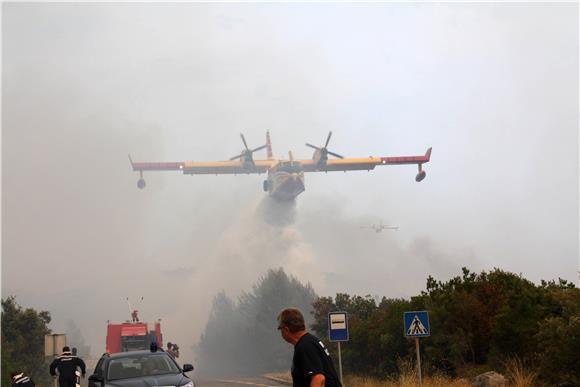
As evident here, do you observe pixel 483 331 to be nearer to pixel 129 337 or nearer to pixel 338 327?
pixel 338 327

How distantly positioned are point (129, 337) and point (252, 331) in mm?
38233

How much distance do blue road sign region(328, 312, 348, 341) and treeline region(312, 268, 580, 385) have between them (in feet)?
14.5

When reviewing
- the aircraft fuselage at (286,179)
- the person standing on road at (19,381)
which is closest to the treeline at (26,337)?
the person standing on road at (19,381)

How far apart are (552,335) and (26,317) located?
36.1 m

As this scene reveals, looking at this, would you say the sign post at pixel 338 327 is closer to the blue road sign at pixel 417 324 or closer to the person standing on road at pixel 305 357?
the blue road sign at pixel 417 324

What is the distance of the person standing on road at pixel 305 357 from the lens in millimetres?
6723

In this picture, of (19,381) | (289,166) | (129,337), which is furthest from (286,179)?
(19,381)

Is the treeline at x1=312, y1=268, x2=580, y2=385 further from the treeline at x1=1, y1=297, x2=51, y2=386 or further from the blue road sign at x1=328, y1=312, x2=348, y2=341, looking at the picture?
the treeline at x1=1, y1=297, x2=51, y2=386

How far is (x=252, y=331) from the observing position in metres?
77.0

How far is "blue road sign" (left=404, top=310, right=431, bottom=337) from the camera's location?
62.5ft

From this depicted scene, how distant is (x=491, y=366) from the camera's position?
2336cm

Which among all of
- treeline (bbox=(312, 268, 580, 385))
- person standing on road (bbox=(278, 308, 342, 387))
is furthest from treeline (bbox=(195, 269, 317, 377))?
person standing on road (bbox=(278, 308, 342, 387))

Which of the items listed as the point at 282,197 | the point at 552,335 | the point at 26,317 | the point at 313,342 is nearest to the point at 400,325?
the point at 552,335

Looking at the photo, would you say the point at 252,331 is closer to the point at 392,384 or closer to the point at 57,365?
the point at 392,384
